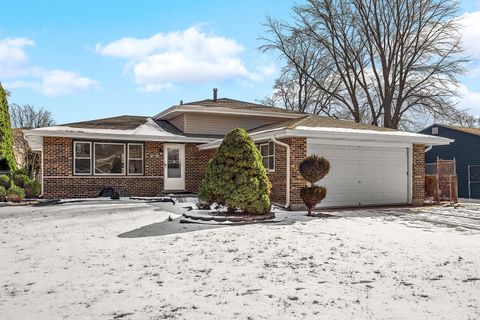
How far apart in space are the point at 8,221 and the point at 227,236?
599cm

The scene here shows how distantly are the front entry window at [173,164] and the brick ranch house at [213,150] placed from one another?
43 millimetres

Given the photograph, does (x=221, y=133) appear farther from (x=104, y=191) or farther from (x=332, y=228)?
(x=332, y=228)

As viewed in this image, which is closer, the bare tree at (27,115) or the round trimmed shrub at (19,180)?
the round trimmed shrub at (19,180)

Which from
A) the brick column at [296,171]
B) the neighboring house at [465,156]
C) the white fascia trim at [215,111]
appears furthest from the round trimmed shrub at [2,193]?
the neighboring house at [465,156]

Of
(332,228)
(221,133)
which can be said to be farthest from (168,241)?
(221,133)

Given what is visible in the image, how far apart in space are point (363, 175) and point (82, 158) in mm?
10672

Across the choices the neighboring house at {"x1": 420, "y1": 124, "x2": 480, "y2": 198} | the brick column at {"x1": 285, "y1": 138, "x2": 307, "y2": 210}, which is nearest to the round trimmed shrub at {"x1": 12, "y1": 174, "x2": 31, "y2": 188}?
the brick column at {"x1": 285, "y1": 138, "x2": 307, "y2": 210}

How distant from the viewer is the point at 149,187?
17.7 m

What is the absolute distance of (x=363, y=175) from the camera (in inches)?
570

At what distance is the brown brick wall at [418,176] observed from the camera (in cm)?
1546

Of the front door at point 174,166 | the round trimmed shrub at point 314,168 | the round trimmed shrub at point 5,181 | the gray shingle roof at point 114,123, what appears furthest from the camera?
the front door at point 174,166

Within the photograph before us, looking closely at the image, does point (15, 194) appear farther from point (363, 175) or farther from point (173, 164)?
point (363, 175)

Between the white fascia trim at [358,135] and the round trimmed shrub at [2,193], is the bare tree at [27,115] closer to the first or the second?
the round trimmed shrub at [2,193]

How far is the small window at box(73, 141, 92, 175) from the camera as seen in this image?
16641 mm
